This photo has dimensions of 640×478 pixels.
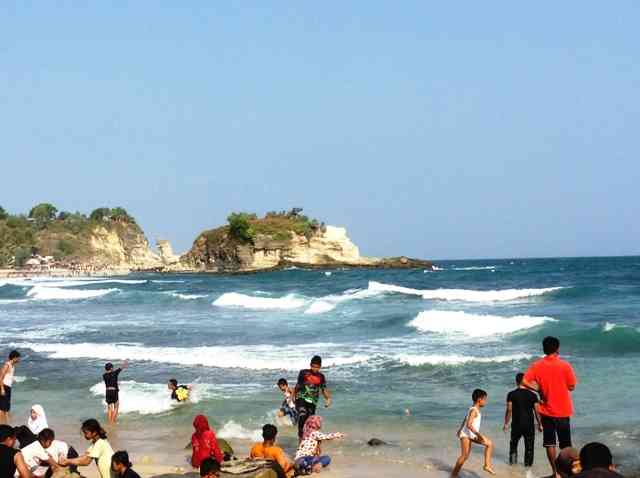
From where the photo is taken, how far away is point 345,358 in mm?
21078

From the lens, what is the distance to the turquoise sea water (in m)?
14.1

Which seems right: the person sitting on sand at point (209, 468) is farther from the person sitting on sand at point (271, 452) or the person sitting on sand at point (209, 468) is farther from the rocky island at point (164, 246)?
the rocky island at point (164, 246)

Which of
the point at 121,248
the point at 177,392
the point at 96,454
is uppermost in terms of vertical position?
the point at 121,248

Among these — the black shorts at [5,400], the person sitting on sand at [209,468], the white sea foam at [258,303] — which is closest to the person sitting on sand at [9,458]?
the person sitting on sand at [209,468]

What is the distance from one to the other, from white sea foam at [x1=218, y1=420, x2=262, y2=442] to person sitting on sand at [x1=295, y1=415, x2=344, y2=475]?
88.9 inches

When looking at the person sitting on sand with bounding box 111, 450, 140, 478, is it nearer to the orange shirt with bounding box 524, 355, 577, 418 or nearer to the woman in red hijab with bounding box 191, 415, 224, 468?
the woman in red hijab with bounding box 191, 415, 224, 468

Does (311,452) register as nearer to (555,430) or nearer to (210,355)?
(555,430)

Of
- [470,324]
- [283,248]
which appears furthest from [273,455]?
[283,248]

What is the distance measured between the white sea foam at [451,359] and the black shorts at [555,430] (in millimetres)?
10152

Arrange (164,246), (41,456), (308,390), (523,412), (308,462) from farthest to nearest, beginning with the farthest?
1. (164,246)
2. (308,390)
3. (308,462)
4. (523,412)
5. (41,456)

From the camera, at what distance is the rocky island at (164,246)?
335 ft

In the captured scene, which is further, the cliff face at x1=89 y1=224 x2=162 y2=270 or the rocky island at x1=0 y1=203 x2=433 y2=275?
the cliff face at x1=89 y1=224 x2=162 y2=270

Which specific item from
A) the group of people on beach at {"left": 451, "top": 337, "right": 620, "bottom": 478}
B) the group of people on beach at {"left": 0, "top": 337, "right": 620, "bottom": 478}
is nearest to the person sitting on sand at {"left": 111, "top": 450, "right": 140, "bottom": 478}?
the group of people on beach at {"left": 0, "top": 337, "right": 620, "bottom": 478}

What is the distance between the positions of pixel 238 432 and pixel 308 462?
3058mm
